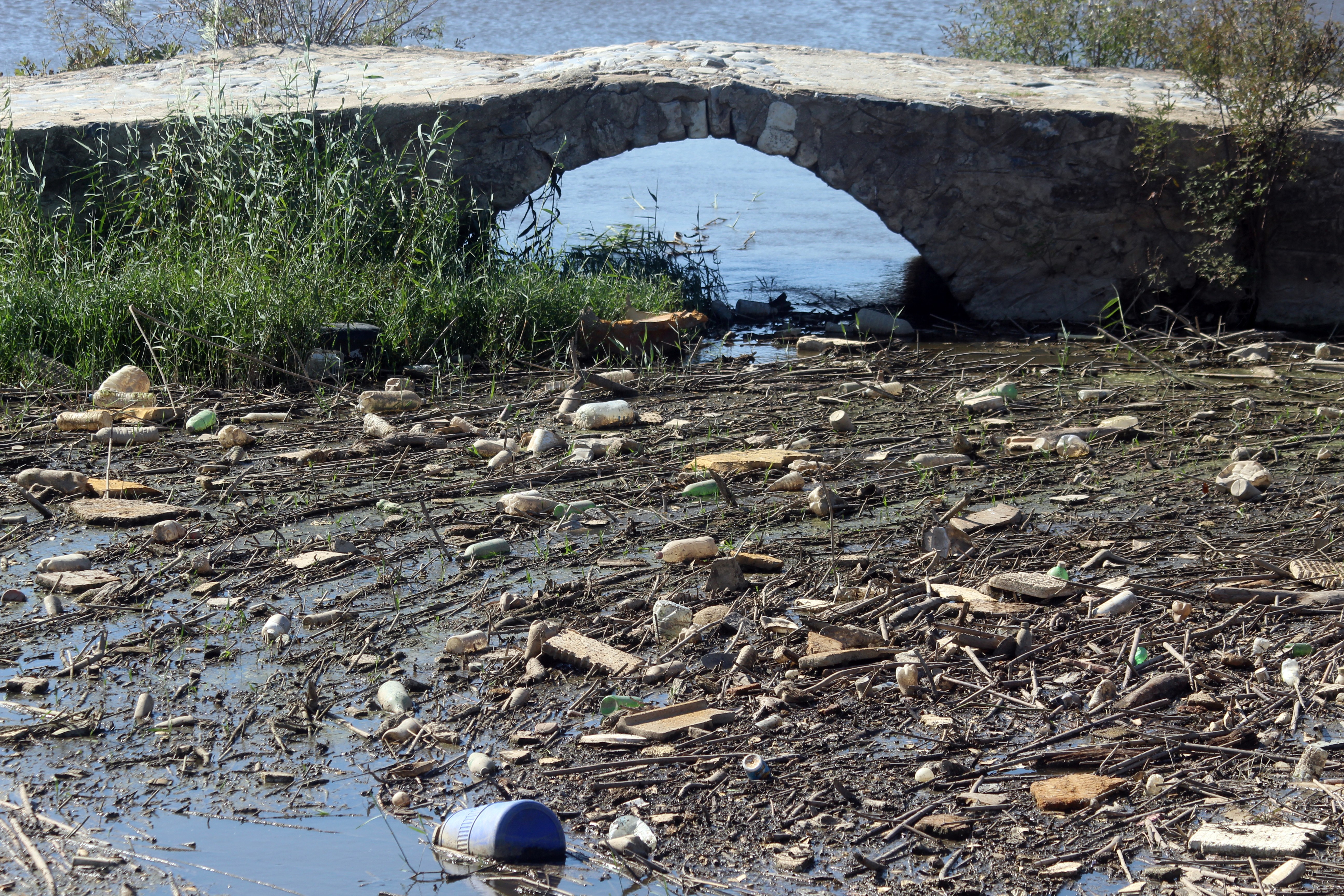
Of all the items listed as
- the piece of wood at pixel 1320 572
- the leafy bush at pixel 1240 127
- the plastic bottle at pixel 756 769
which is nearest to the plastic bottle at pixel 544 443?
the plastic bottle at pixel 756 769

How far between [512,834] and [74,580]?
1.85 meters

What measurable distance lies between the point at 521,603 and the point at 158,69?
22.8 feet

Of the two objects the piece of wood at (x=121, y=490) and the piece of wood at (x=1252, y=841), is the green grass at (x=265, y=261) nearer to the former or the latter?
the piece of wood at (x=121, y=490)

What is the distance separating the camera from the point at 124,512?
12.8 feet

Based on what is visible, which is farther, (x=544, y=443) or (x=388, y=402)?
(x=388, y=402)

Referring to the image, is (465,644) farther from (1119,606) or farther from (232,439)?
(232,439)

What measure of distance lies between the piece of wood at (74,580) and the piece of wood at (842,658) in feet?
6.13

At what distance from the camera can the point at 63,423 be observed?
4.85 meters

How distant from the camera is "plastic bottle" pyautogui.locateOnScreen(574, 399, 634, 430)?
5059mm

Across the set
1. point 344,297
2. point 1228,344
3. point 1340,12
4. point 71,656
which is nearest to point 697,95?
point 344,297

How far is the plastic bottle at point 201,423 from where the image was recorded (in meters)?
4.92

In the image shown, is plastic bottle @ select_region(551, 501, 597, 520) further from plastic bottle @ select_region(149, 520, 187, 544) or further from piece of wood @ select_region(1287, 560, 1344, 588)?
piece of wood @ select_region(1287, 560, 1344, 588)

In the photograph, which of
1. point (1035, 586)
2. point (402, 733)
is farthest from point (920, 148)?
point (402, 733)

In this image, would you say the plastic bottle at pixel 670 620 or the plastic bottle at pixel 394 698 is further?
the plastic bottle at pixel 670 620
